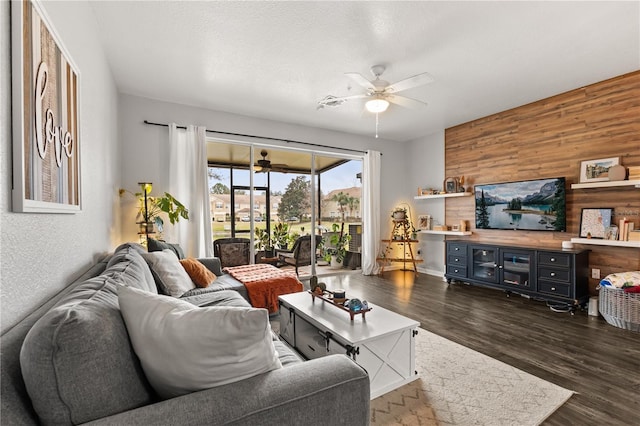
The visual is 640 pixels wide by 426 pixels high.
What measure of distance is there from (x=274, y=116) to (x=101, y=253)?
3155mm

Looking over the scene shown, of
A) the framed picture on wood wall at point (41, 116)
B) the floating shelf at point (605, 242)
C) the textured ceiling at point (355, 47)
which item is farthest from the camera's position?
the floating shelf at point (605, 242)

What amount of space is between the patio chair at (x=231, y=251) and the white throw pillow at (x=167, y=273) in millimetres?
1847

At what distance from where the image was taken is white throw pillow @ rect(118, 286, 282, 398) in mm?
873

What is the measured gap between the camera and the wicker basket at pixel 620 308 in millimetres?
2883

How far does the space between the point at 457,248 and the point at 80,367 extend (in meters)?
5.04

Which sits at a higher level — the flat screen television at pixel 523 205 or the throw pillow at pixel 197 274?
the flat screen television at pixel 523 205

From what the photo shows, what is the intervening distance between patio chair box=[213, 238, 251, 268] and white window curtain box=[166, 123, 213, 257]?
257mm

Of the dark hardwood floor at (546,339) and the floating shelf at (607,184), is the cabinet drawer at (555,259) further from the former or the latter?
the floating shelf at (607,184)

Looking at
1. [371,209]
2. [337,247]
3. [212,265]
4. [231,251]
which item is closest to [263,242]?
[231,251]

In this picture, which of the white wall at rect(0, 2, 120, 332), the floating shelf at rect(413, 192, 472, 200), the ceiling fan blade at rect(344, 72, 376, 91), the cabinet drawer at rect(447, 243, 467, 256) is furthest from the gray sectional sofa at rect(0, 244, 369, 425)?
the floating shelf at rect(413, 192, 472, 200)

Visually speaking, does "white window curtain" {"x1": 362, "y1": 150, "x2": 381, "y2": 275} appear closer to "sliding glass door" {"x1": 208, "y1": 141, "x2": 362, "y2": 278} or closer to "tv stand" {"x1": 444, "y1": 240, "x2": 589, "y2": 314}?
"sliding glass door" {"x1": 208, "y1": 141, "x2": 362, "y2": 278}

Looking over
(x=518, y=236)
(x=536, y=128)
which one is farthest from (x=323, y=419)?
(x=536, y=128)

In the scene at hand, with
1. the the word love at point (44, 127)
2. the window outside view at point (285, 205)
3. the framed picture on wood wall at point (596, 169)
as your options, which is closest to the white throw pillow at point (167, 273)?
the the word love at point (44, 127)

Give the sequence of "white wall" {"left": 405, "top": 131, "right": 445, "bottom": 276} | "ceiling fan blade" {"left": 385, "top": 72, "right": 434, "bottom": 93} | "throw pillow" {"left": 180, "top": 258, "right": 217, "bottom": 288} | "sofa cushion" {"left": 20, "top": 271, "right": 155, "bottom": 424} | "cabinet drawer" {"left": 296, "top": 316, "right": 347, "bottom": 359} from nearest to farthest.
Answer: "sofa cushion" {"left": 20, "top": 271, "right": 155, "bottom": 424}
"cabinet drawer" {"left": 296, "top": 316, "right": 347, "bottom": 359}
"ceiling fan blade" {"left": 385, "top": 72, "right": 434, "bottom": 93}
"throw pillow" {"left": 180, "top": 258, "right": 217, "bottom": 288}
"white wall" {"left": 405, "top": 131, "right": 445, "bottom": 276}
